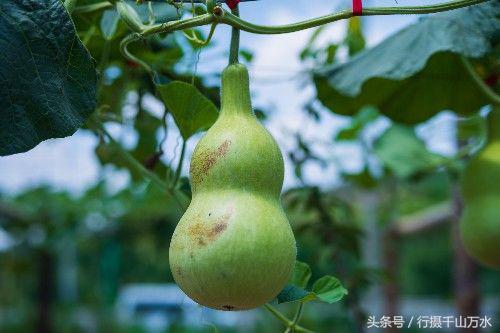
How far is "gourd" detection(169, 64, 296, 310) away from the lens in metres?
0.56

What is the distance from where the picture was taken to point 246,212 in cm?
58

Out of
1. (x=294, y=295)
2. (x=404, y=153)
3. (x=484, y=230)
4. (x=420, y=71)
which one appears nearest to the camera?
(x=294, y=295)

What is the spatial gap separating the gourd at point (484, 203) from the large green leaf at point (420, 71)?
13 cm

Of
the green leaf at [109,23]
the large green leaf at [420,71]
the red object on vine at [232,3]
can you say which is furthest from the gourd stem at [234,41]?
the large green leaf at [420,71]

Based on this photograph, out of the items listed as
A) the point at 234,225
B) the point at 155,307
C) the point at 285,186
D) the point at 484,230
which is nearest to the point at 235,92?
the point at 234,225

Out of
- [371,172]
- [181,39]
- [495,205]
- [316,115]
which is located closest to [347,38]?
[316,115]

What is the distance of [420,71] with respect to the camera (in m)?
1.20

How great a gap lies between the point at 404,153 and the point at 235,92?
1.49 meters

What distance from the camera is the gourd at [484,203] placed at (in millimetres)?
1006

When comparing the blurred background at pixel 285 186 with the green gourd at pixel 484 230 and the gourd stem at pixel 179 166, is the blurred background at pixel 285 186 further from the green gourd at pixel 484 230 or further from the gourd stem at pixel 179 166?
the green gourd at pixel 484 230

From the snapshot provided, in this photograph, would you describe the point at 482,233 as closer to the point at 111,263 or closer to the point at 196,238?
the point at 196,238

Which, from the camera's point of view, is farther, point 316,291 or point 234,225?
point 316,291

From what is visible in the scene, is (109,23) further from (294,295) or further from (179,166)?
(294,295)

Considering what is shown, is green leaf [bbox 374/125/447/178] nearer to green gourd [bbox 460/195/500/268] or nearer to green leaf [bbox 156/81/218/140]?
green gourd [bbox 460/195/500/268]
